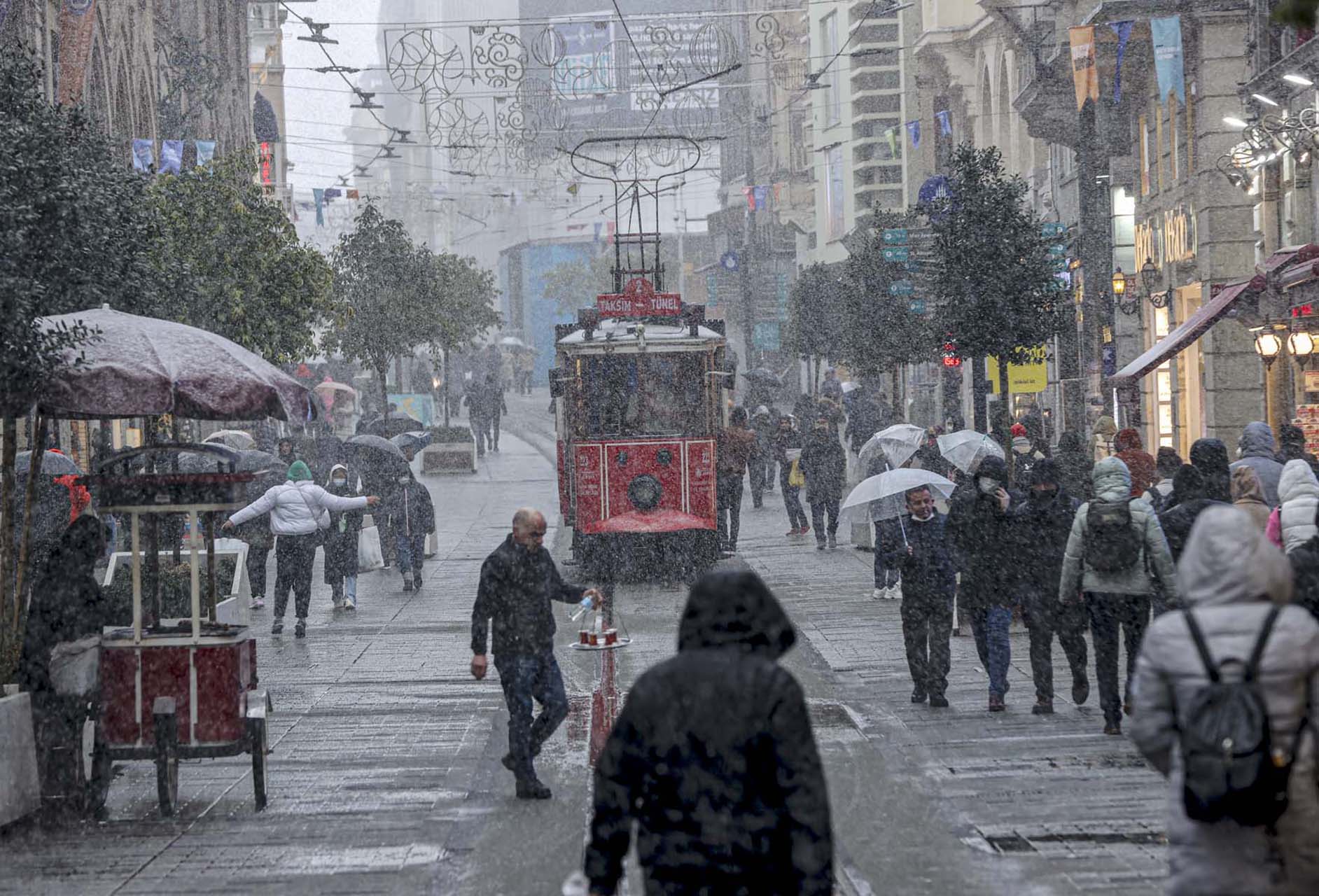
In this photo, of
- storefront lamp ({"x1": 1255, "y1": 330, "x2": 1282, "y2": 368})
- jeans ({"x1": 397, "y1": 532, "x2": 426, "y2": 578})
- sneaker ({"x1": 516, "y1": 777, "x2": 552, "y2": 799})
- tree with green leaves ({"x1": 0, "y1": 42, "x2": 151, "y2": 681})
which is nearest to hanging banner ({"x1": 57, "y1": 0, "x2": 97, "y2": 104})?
jeans ({"x1": 397, "y1": 532, "x2": 426, "y2": 578})

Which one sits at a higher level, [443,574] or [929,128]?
[929,128]

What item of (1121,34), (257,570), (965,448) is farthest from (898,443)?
(1121,34)

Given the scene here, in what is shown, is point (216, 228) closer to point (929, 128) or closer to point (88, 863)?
point (88, 863)

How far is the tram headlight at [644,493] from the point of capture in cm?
1991

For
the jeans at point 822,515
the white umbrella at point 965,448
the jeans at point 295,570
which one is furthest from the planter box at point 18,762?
the jeans at point 822,515

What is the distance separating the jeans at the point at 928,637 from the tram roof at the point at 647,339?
865 centimetres

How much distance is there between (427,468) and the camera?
38844 millimetres

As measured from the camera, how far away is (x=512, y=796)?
9.68 meters

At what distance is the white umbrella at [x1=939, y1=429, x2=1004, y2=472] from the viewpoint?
54.7 ft

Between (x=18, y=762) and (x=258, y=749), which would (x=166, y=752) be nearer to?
(x=258, y=749)

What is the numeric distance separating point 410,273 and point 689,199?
78642 millimetres

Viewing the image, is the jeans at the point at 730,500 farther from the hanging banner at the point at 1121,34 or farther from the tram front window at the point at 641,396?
the hanging banner at the point at 1121,34

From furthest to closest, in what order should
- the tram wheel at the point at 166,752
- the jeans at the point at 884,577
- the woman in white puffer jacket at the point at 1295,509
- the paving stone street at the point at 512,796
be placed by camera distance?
1. the jeans at the point at 884,577
2. the woman in white puffer jacket at the point at 1295,509
3. the tram wheel at the point at 166,752
4. the paving stone street at the point at 512,796

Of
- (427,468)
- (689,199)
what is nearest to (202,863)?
(427,468)
